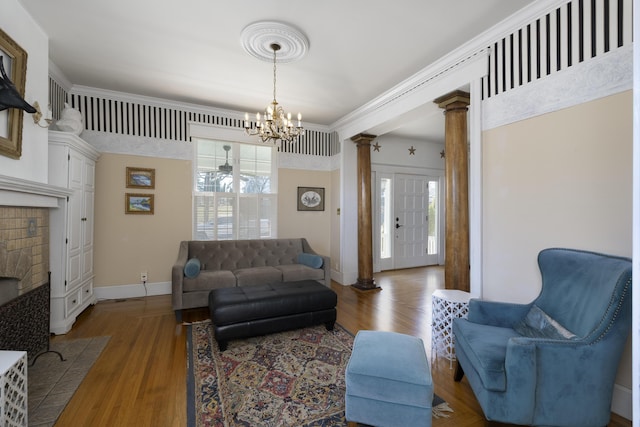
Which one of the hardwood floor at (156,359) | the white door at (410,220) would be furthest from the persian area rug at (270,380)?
the white door at (410,220)

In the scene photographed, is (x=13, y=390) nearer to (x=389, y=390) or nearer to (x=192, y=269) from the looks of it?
(x=389, y=390)

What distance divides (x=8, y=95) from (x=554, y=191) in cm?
415

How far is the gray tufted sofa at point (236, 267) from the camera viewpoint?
3580 millimetres

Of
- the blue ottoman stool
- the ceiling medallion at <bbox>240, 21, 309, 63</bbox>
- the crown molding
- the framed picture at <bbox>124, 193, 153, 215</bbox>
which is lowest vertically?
the blue ottoman stool

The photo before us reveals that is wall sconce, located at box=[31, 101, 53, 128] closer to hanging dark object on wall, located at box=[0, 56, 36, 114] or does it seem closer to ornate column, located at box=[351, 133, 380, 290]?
hanging dark object on wall, located at box=[0, 56, 36, 114]

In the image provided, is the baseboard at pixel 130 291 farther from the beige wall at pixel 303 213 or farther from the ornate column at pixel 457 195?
the ornate column at pixel 457 195

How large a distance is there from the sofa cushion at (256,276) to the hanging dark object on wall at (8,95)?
265 centimetres

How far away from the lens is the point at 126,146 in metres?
4.32

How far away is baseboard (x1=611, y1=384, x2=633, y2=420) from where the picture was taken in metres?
1.86

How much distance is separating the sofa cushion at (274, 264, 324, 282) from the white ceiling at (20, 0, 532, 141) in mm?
2522

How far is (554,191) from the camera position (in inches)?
89.3

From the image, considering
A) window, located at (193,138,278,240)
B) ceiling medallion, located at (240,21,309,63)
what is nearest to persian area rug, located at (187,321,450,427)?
window, located at (193,138,278,240)

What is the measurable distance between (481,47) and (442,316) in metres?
2.59

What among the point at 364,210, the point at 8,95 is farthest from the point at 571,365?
the point at 8,95
